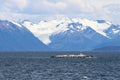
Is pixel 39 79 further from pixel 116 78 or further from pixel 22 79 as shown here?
pixel 116 78

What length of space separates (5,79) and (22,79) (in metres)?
4.45

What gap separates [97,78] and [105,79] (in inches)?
121

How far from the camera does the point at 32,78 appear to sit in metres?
109

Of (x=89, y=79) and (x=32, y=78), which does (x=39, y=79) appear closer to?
(x=32, y=78)

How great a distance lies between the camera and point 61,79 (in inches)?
4232

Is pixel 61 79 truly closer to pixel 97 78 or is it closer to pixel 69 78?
pixel 69 78

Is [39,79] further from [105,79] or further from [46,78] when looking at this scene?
[105,79]

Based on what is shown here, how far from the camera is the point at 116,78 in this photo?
111 m

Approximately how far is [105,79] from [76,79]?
7.33m

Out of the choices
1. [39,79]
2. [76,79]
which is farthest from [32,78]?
[76,79]

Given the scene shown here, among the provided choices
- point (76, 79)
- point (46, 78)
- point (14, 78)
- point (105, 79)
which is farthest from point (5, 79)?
point (105, 79)

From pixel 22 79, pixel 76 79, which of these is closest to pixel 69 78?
pixel 76 79

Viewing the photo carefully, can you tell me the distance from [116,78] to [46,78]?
706 inches

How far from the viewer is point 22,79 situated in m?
107
